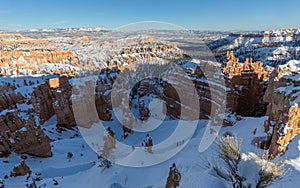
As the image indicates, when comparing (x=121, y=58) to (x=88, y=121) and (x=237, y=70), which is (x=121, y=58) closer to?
(x=88, y=121)

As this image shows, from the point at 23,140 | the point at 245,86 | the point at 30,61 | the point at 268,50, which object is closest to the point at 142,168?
the point at 23,140

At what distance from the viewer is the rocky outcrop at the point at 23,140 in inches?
878

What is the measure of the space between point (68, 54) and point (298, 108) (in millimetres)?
101774

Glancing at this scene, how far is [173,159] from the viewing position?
16.5 meters

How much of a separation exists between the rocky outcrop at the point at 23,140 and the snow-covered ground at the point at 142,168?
749mm

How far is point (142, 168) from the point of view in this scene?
656 inches

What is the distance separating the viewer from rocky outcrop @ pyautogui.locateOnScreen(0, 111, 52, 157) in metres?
22.3

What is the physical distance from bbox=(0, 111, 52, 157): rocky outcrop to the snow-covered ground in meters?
0.75

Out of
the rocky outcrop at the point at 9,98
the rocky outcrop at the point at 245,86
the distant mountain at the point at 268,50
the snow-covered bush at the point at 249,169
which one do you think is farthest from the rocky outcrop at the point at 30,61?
the snow-covered bush at the point at 249,169

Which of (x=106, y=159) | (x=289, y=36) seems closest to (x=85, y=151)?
(x=106, y=159)

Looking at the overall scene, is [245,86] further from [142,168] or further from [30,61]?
[30,61]

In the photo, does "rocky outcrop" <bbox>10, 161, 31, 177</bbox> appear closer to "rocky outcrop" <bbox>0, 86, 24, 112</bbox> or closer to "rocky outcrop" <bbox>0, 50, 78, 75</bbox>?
"rocky outcrop" <bbox>0, 86, 24, 112</bbox>

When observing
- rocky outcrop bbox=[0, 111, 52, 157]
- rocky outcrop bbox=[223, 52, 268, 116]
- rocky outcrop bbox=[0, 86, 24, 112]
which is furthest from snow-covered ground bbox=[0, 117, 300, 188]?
rocky outcrop bbox=[0, 86, 24, 112]

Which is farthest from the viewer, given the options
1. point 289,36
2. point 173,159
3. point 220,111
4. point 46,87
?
point 289,36
